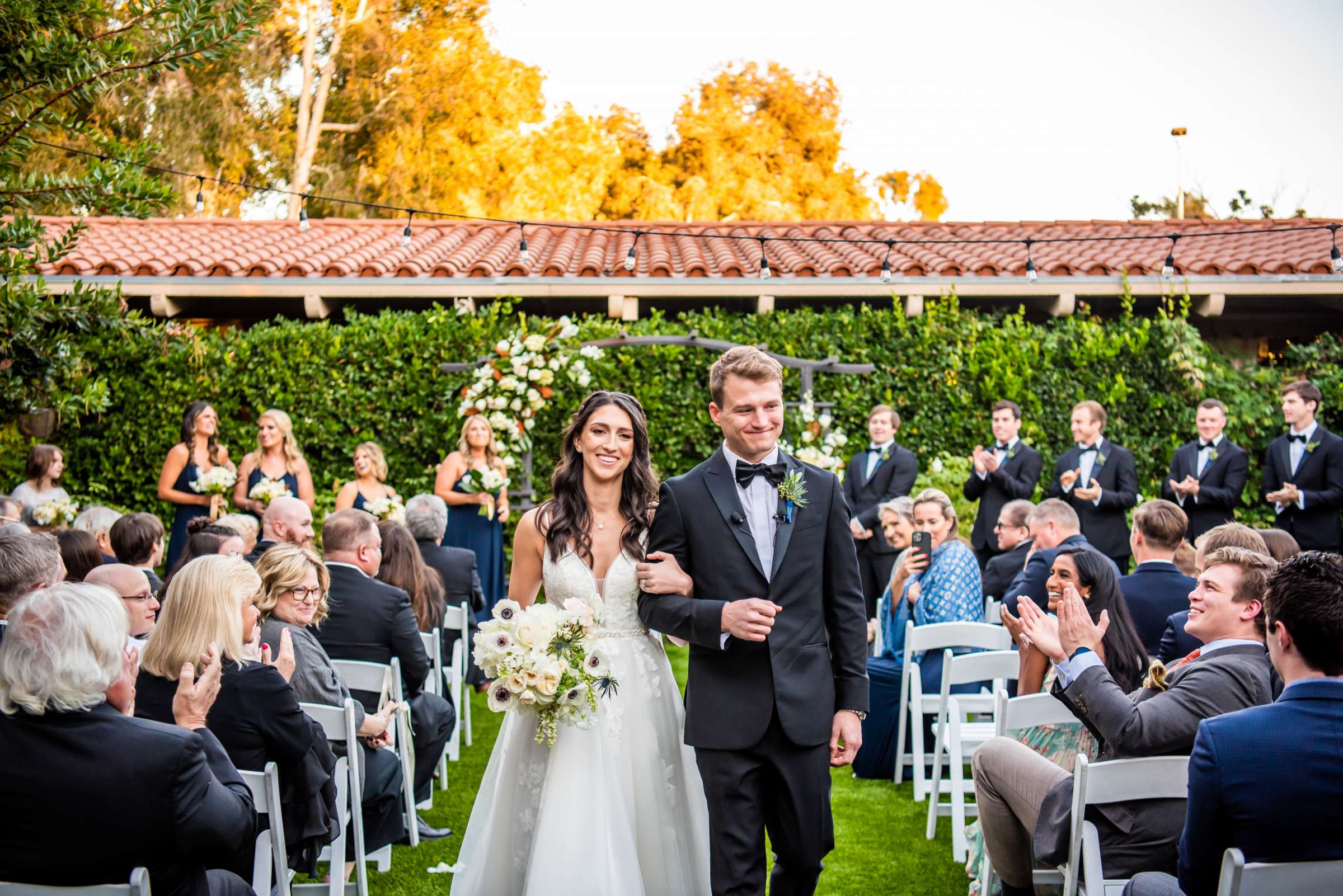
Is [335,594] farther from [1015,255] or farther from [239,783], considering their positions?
[1015,255]

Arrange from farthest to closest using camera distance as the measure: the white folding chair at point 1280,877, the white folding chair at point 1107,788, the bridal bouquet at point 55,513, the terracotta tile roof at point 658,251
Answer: the terracotta tile roof at point 658,251
the bridal bouquet at point 55,513
the white folding chair at point 1107,788
the white folding chair at point 1280,877

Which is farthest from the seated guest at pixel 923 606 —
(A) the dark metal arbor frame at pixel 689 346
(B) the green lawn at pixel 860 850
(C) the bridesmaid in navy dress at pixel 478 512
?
(A) the dark metal arbor frame at pixel 689 346

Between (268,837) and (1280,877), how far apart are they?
106 inches

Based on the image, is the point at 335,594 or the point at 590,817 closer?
the point at 590,817

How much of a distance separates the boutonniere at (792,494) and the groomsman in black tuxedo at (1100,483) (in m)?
5.67

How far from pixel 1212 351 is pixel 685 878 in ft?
30.1

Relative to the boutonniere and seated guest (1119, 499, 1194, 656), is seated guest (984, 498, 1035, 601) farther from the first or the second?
the boutonniere

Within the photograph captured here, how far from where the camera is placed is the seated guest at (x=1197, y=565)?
172 inches

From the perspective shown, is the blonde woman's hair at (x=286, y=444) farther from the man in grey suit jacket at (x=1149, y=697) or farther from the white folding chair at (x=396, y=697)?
the man in grey suit jacket at (x=1149, y=697)

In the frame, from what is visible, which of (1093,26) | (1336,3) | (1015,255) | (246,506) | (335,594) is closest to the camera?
(335,594)

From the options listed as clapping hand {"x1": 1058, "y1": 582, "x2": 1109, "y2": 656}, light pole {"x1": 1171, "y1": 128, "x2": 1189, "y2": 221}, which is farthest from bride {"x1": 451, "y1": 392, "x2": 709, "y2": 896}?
light pole {"x1": 1171, "y1": 128, "x2": 1189, "y2": 221}

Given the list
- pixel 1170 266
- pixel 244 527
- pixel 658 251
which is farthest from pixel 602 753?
pixel 658 251

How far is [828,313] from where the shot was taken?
429 inches

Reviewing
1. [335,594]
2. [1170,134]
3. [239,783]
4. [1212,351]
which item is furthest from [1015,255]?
[1170,134]
